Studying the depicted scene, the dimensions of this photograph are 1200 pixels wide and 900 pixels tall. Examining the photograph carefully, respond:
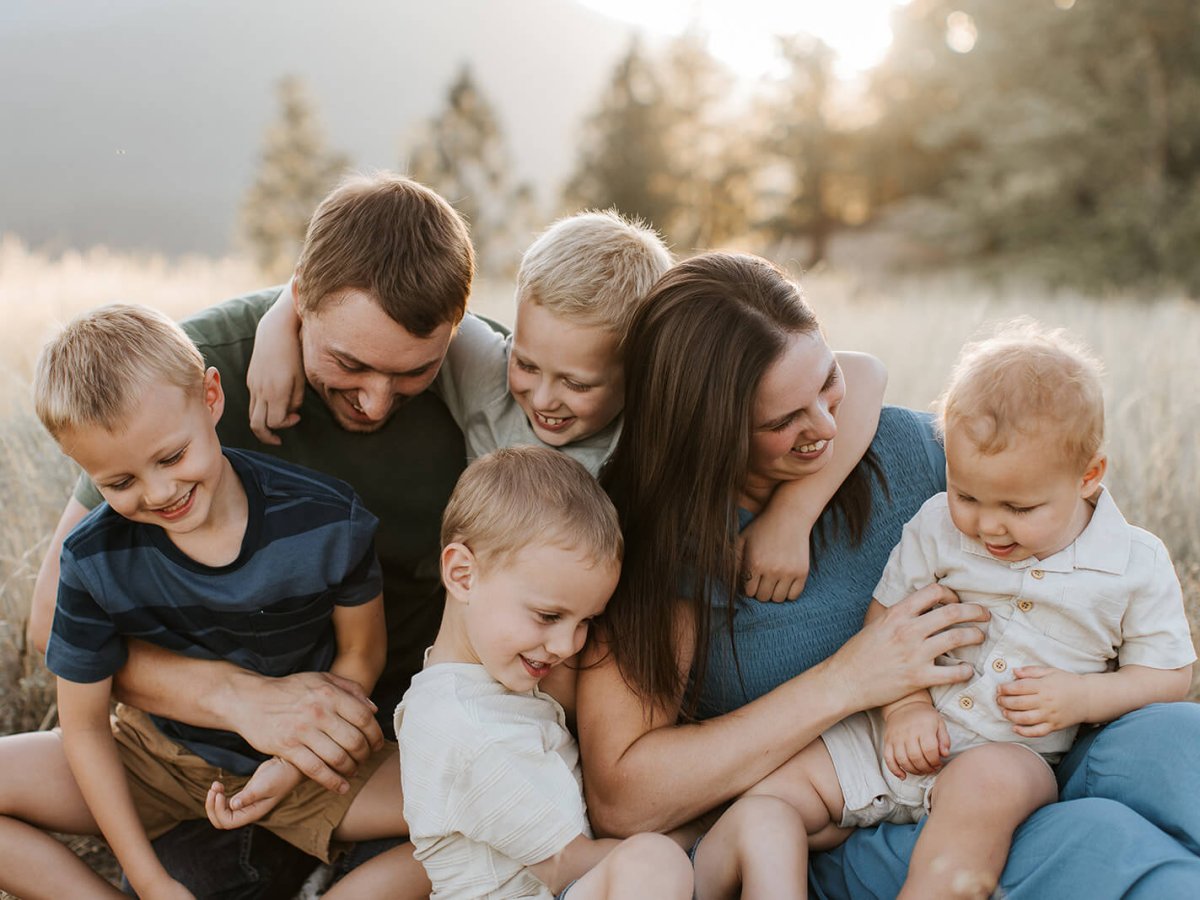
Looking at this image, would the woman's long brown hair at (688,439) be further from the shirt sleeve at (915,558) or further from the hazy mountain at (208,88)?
the hazy mountain at (208,88)

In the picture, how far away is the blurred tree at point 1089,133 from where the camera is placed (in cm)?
1481

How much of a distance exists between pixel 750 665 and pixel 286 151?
21.6 meters

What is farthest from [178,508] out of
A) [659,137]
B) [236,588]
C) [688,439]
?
[659,137]

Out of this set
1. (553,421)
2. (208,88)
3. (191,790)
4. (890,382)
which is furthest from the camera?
(208,88)

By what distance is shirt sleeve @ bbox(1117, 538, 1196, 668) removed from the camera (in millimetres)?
2000

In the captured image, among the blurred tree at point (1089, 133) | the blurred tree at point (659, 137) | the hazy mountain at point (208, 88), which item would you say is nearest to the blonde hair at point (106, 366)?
the blurred tree at point (1089, 133)

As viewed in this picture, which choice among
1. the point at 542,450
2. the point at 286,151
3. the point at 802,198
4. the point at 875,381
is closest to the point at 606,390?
the point at 542,450

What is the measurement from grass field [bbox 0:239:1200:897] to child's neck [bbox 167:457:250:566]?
1383mm

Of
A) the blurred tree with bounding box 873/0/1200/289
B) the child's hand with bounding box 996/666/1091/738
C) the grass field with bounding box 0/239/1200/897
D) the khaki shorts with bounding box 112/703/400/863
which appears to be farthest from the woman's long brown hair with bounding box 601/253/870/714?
the blurred tree with bounding box 873/0/1200/289

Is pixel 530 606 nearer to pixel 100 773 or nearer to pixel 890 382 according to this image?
pixel 100 773

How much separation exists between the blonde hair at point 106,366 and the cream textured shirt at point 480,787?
2.59 ft

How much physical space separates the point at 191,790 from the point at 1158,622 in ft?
7.01

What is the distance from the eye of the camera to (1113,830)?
1724mm

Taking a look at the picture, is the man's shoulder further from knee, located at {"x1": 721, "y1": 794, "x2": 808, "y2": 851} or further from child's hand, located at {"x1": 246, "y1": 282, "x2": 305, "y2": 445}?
knee, located at {"x1": 721, "y1": 794, "x2": 808, "y2": 851}
